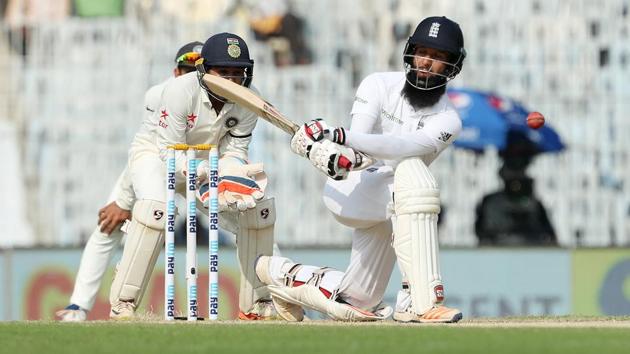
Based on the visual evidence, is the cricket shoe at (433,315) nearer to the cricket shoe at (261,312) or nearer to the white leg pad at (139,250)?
the cricket shoe at (261,312)

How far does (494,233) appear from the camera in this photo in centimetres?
1357

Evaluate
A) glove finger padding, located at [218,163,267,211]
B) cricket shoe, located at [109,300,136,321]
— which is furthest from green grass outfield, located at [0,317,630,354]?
cricket shoe, located at [109,300,136,321]

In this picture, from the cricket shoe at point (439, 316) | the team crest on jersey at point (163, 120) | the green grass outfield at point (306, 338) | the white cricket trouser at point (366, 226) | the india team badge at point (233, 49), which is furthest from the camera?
the team crest on jersey at point (163, 120)

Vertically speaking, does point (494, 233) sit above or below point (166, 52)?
below

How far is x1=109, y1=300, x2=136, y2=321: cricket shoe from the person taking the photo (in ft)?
29.2

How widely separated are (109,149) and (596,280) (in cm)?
418

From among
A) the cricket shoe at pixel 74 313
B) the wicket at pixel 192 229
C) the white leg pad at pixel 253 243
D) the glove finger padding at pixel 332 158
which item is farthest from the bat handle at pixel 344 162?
the cricket shoe at pixel 74 313

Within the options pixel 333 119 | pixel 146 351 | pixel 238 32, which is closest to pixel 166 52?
pixel 238 32

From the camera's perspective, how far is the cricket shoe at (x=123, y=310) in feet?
29.2

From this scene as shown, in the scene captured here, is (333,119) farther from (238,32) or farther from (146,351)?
(146,351)

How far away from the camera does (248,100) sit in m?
8.59

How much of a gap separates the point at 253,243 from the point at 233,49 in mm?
1050

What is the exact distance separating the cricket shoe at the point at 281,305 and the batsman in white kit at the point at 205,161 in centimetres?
34

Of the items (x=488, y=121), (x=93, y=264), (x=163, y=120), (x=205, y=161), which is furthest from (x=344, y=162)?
(x=488, y=121)
